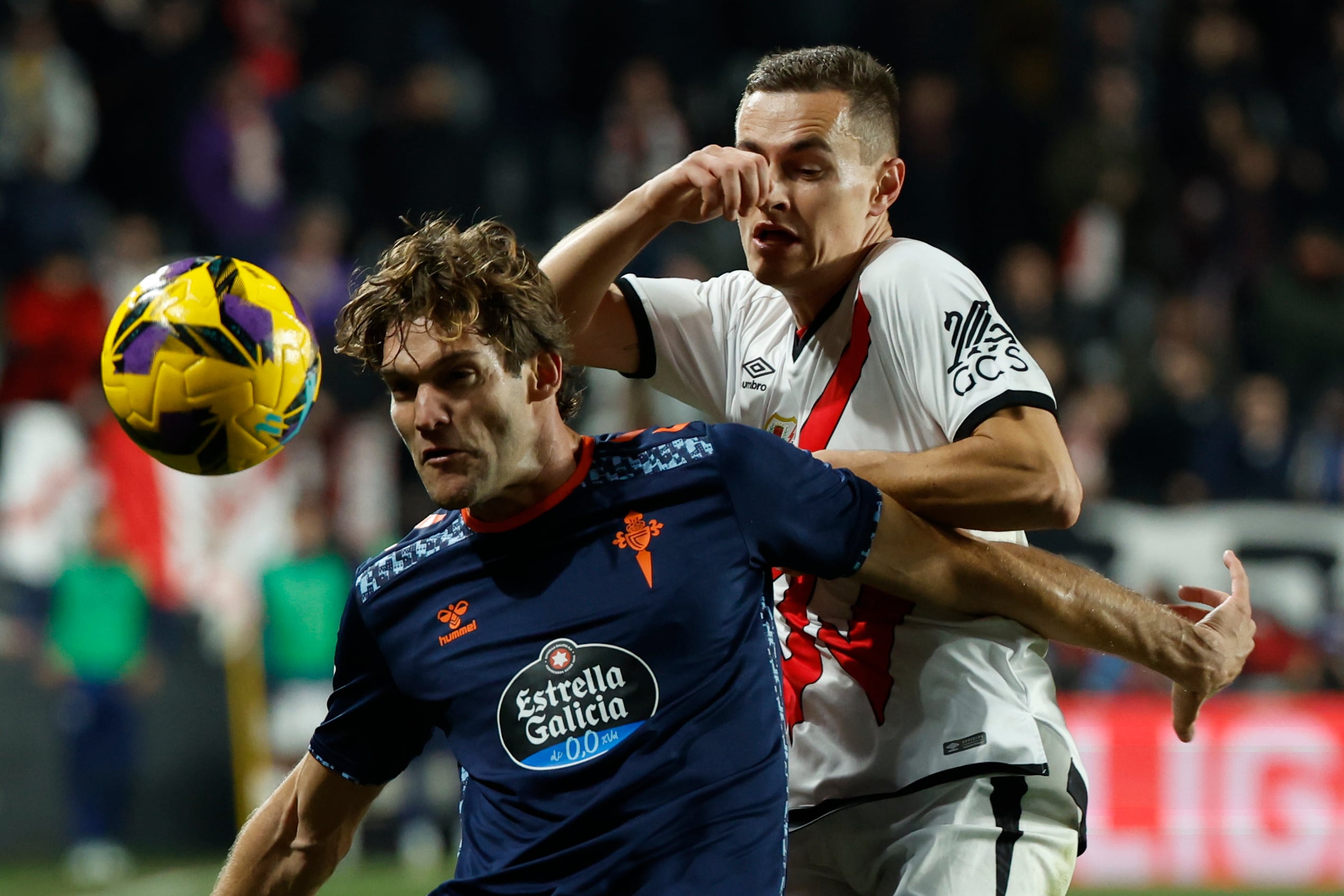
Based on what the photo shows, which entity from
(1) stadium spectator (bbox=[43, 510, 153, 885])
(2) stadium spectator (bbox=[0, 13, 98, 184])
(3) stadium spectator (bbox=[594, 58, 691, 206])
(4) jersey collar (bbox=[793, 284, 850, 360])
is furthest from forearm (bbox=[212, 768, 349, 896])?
(2) stadium spectator (bbox=[0, 13, 98, 184])

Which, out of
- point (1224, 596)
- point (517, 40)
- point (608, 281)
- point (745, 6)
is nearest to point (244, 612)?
point (517, 40)

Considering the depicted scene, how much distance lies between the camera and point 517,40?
13852mm

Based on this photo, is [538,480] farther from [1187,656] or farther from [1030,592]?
[1187,656]

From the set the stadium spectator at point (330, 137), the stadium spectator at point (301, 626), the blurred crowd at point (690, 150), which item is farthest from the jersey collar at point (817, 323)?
the stadium spectator at point (330, 137)

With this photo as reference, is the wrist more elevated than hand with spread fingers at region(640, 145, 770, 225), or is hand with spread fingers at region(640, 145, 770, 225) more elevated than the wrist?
hand with spread fingers at region(640, 145, 770, 225)

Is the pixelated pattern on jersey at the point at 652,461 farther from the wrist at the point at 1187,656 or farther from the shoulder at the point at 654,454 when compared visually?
the wrist at the point at 1187,656

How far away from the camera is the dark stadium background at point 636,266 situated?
1062cm

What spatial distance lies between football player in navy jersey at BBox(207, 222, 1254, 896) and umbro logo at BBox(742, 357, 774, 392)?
72cm

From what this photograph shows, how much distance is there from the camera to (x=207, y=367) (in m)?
3.55

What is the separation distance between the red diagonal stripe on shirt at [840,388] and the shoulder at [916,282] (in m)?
0.05

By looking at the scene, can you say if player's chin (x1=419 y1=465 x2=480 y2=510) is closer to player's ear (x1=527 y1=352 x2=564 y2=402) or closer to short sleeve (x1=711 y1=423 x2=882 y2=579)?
player's ear (x1=527 y1=352 x2=564 y2=402)

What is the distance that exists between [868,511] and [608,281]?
104 centimetres

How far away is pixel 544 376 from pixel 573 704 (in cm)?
64

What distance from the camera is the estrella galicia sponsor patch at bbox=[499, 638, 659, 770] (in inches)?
125
